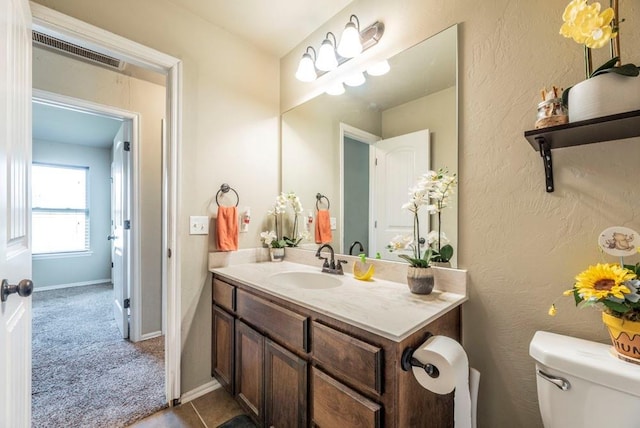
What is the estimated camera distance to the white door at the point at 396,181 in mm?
1390

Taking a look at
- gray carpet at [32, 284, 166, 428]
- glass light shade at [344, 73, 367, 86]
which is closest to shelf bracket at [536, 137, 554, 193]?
glass light shade at [344, 73, 367, 86]

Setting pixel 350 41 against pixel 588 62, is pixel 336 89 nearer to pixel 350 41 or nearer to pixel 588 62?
pixel 350 41

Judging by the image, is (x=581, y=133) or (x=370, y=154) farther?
(x=370, y=154)

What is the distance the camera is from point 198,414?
160 cm

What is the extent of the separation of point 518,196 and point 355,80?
112 cm

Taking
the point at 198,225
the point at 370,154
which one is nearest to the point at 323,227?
the point at 370,154

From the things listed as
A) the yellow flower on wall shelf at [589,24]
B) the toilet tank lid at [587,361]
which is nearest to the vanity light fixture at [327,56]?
the yellow flower on wall shelf at [589,24]

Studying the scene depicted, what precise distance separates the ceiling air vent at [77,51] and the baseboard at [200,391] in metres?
2.30

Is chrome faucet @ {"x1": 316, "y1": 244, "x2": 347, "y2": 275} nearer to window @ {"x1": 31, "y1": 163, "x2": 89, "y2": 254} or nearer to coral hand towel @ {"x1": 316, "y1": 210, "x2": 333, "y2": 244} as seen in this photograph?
coral hand towel @ {"x1": 316, "y1": 210, "x2": 333, "y2": 244}

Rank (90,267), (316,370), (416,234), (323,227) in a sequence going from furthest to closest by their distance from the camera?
(90,267) < (323,227) < (416,234) < (316,370)

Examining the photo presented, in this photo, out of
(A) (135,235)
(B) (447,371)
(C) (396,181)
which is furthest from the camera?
(A) (135,235)

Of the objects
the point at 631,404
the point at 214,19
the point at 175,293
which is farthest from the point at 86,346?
the point at 631,404

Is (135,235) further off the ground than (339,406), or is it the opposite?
(135,235)

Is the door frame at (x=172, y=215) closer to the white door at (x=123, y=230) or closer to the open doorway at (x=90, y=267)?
the open doorway at (x=90, y=267)
